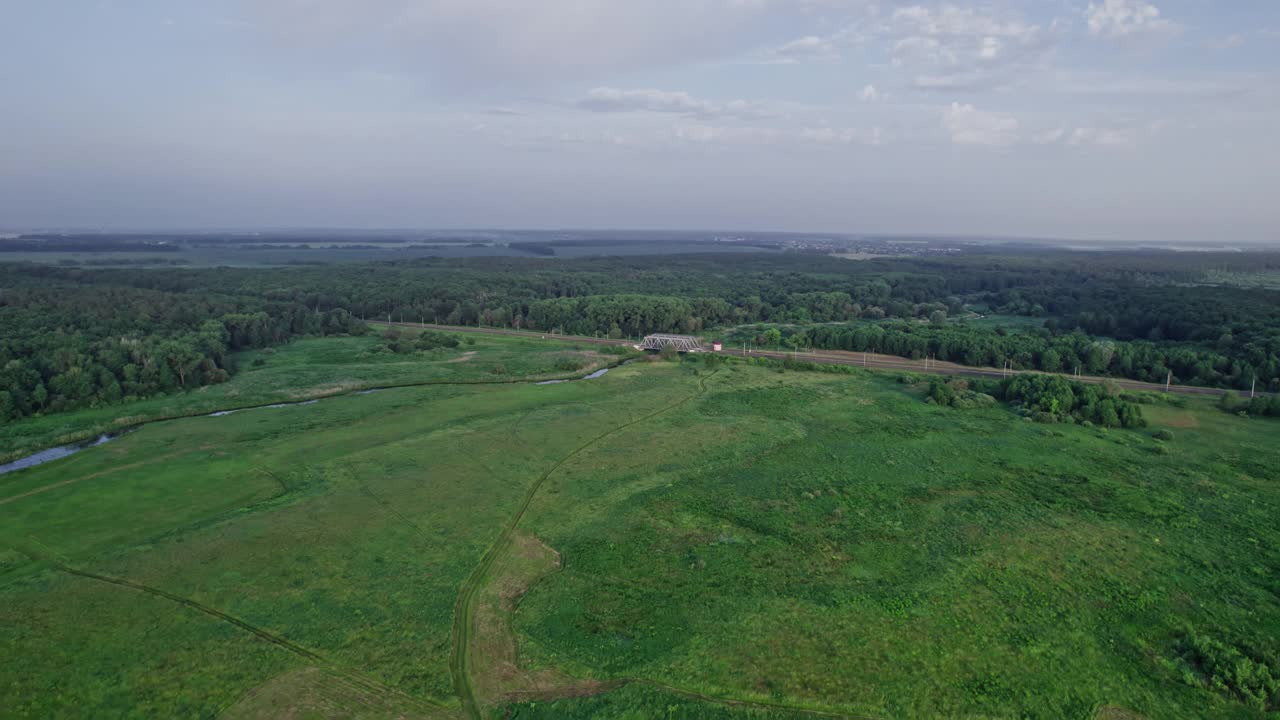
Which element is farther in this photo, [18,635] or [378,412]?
[378,412]

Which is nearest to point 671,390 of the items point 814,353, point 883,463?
point 883,463

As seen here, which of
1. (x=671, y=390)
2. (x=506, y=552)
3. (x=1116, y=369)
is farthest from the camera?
(x=1116, y=369)

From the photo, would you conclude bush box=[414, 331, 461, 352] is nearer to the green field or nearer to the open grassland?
the open grassland

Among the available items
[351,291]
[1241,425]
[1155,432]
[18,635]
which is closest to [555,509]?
[18,635]

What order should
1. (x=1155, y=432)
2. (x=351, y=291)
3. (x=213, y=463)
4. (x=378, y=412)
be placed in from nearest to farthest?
(x=213, y=463)
(x=1155, y=432)
(x=378, y=412)
(x=351, y=291)

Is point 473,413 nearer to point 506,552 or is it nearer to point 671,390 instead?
point 671,390

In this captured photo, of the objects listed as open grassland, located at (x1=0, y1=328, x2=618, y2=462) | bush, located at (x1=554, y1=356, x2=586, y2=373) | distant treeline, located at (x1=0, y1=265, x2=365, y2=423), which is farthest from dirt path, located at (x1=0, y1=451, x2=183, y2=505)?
bush, located at (x1=554, y1=356, x2=586, y2=373)

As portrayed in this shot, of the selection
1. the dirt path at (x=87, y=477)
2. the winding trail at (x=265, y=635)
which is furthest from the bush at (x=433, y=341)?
the winding trail at (x=265, y=635)

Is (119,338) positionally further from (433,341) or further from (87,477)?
(87,477)
